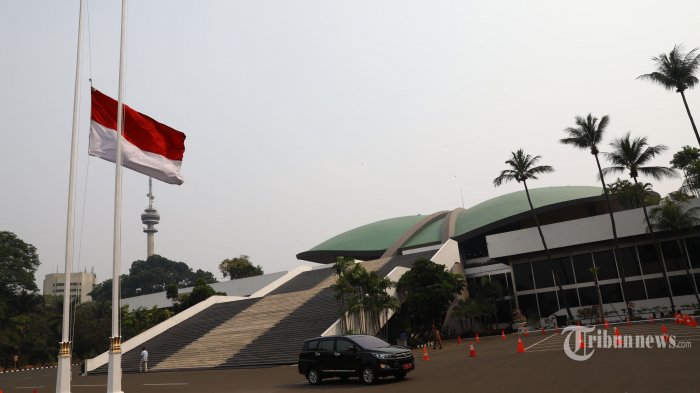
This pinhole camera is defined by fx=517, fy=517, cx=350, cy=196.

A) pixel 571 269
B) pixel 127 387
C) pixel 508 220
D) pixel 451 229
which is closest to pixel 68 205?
pixel 127 387

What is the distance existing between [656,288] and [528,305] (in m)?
9.04

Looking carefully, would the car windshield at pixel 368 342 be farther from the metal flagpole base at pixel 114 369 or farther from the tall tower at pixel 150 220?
the tall tower at pixel 150 220

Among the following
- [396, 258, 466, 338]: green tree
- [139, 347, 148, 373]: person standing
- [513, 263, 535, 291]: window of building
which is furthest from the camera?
[513, 263, 535, 291]: window of building

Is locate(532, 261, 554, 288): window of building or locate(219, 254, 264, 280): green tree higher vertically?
locate(219, 254, 264, 280): green tree

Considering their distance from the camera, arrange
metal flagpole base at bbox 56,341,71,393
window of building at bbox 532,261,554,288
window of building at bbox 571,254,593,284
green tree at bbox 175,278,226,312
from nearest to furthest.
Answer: metal flagpole base at bbox 56,341,71,393 < window of building at bbox 571,254,593,284 < window of building at bbox 532,261,554,288 < green tree at bbox 175,278,226,312

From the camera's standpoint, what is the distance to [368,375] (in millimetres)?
14344

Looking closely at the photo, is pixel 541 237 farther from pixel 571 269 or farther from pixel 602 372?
pixel 602 372

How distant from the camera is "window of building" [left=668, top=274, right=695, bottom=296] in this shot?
35281 mm

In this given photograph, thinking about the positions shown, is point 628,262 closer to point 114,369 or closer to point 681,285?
point 681,285

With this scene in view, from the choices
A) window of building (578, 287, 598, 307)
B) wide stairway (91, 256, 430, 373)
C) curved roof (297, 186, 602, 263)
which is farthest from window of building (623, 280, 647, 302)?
wide stairway (91, 256, 430, 373)

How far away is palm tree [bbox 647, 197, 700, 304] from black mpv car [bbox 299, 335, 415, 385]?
2649 centimetres

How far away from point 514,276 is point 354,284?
1842 cm

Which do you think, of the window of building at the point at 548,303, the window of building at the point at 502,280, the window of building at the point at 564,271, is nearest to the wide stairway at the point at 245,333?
the window of building at the point at 502,280

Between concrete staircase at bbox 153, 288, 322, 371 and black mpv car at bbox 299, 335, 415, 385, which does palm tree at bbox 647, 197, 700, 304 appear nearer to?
concrete staircase at bbox 153, 288, 322, 371
